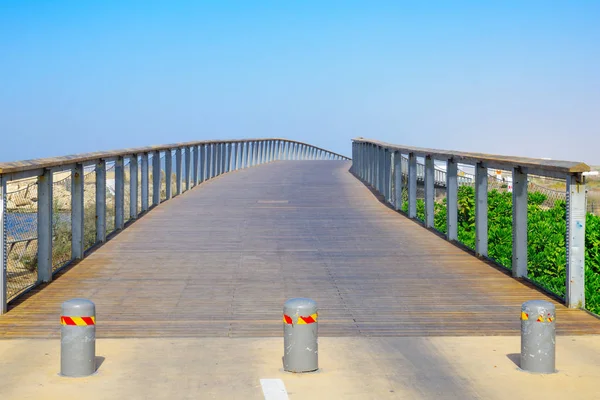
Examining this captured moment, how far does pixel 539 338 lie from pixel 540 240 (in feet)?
37.0

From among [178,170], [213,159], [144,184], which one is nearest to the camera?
[144,184]

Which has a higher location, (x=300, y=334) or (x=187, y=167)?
(x=187, y=167)

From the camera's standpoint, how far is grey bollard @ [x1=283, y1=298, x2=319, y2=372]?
22.8ft

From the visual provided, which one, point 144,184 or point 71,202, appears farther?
point 144,184

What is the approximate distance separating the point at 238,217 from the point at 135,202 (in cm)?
197

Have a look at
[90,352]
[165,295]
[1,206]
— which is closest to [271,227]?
[165,295]

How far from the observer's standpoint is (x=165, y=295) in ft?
33.4

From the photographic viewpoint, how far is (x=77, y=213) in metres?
13.0

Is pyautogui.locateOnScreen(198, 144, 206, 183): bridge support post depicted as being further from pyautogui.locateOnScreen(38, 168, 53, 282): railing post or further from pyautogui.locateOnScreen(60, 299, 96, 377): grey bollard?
pyautogui.locateOnScreen(60, 299, 96, 377): grey bollard

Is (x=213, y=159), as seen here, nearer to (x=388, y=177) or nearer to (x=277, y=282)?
(x=388, y=177)

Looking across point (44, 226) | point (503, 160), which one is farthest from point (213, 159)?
point (503, 160)

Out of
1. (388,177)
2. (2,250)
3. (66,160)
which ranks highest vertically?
(66,160)

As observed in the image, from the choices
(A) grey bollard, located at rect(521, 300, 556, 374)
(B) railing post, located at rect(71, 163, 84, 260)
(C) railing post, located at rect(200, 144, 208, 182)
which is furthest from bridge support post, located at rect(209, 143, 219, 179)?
(A) grey bollard, located at rect(521, 300, 556, 374)

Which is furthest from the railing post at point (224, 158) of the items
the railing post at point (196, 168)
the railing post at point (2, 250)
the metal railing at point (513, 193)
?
the railing post at point (2, 250)
